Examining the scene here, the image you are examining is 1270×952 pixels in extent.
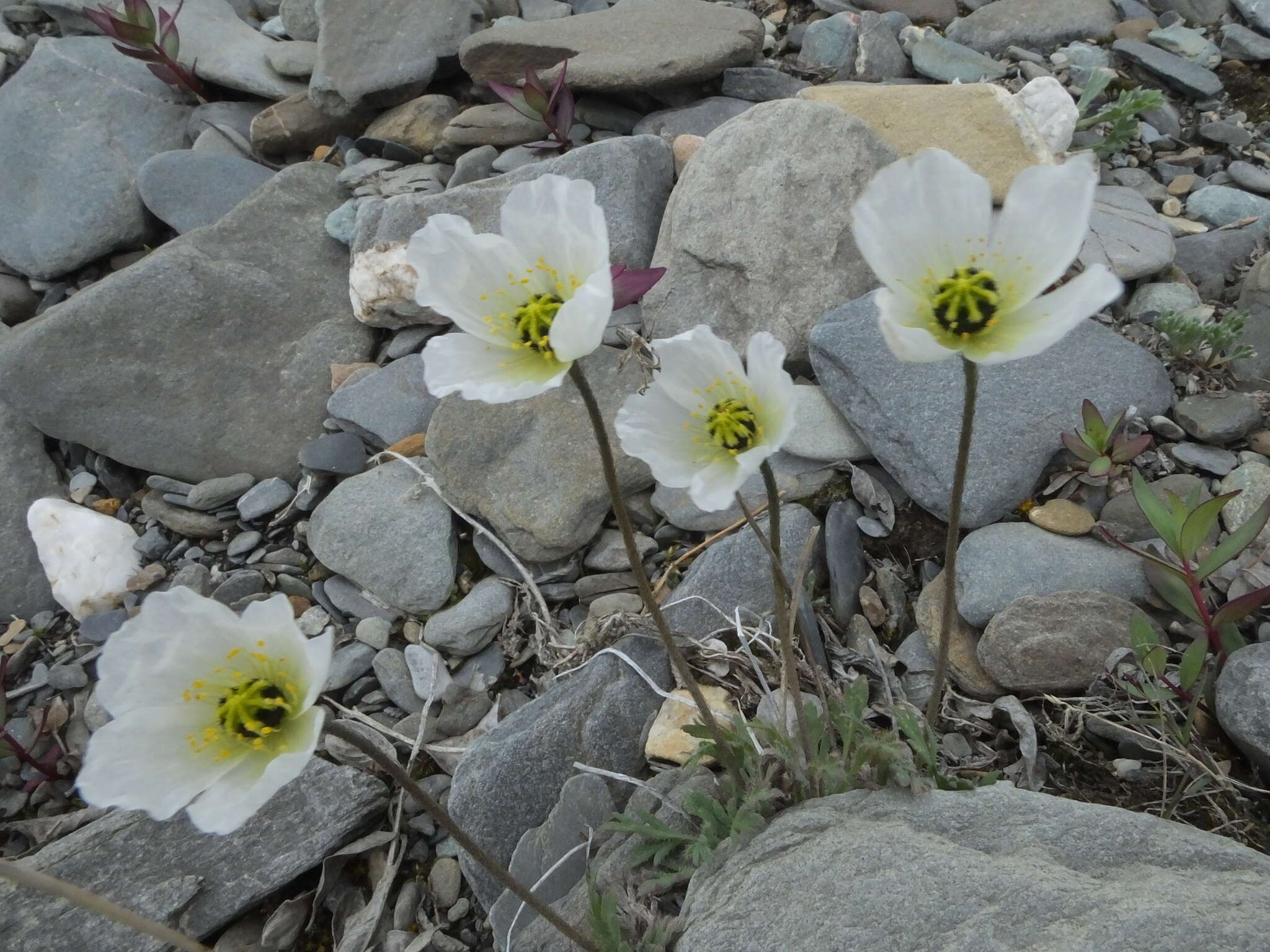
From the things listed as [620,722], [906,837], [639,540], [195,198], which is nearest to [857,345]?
[639,540]

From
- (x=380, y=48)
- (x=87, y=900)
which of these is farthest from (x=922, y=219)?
(x=380, y=48)

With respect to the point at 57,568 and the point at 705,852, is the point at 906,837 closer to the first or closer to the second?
the point at 705,852

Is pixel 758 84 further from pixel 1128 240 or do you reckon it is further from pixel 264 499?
pixel 264 499

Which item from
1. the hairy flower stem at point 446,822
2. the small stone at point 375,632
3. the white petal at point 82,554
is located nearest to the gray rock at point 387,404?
the small stone at point 375,632

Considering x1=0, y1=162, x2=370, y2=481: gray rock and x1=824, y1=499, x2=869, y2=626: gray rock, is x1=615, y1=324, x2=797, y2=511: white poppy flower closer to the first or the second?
x1=824, y1=499, x2=869, y2=626: gray rock

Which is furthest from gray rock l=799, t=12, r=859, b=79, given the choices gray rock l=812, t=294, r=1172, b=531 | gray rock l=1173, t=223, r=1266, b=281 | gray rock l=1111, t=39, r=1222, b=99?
gray rock l=812, t=294, r=1172, b=531

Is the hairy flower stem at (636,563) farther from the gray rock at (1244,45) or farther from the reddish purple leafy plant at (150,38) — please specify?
the reddish purple leafy plant at (150,38)

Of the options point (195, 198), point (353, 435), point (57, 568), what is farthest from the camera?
point (195, 198)

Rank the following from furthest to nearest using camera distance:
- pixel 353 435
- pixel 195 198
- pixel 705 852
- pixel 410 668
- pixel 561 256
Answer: pixel 195 198 → pixel 353 435 → pixel 410 668 → pixel 705 852 → pixel 561 256
